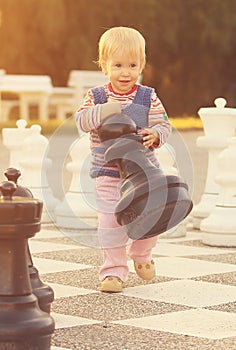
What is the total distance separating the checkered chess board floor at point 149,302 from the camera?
116 inches

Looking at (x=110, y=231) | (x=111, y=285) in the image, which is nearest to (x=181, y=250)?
(x=110, y=231)

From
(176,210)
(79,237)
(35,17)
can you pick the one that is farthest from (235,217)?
(35,17)

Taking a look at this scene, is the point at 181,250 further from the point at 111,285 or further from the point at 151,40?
the point at 151,40

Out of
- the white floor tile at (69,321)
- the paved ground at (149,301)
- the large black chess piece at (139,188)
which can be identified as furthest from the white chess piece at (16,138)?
the white floor tile at (69,321)

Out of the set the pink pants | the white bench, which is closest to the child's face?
the pink pants

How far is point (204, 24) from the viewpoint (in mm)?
23234

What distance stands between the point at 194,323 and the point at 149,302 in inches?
14.5

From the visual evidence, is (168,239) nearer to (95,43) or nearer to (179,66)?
(95,43)

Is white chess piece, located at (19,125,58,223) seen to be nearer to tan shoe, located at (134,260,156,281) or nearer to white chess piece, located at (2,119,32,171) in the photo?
white chess piece, located at (2,119,32,171)

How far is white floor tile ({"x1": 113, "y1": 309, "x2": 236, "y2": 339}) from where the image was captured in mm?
3041

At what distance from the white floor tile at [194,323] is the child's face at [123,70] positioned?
0.89 meters

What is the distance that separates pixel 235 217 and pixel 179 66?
66.3 feet

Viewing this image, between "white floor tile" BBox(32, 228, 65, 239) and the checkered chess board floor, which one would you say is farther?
"white floor tile" BBox(32, 228, 65, 239)

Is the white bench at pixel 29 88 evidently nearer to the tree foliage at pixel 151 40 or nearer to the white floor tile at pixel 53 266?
the tree foliage at pixel 151 40
